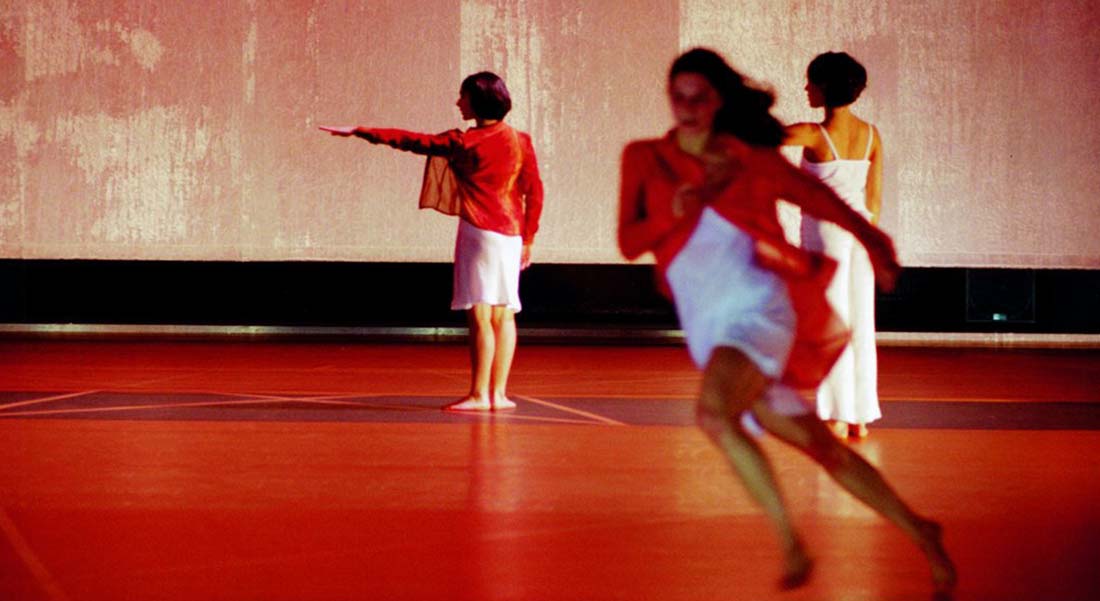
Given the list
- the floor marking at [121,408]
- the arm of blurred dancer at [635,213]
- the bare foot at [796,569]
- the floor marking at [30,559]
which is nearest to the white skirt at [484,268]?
the floor marking at [121,408]

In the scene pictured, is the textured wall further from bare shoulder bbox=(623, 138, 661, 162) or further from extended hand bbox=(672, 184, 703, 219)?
extended hand bbox=(672, 184, 703, 219)

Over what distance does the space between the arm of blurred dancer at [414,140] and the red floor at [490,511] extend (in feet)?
3.59

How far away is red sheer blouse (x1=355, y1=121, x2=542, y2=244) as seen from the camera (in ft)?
19.1

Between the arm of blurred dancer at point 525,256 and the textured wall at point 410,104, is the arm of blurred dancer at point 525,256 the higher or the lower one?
the lower one

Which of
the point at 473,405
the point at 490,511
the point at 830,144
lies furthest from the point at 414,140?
the point at 490,511

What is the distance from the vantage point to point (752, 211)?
264 centimetres

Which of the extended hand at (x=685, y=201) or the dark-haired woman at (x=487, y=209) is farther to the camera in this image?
the dark-haired woman at (x=487, y=209)

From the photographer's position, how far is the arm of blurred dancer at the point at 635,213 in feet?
8.89

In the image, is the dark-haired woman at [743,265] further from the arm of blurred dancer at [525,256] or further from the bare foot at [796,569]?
the arm of blurred dancer at [525,256]

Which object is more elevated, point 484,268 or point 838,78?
point 838,78

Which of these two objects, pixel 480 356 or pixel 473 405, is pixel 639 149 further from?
pixel 473 405

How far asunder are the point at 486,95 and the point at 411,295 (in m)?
6.03

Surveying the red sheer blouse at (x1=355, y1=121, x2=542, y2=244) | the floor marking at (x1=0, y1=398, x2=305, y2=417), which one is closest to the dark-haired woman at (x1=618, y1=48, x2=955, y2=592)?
the red sheer blouse at (x1=355, y1=121, x2=542, y2=244)

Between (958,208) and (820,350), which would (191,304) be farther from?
(820,350)
